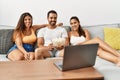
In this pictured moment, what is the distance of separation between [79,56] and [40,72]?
0.33 metres

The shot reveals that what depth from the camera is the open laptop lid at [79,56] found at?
1.72 m

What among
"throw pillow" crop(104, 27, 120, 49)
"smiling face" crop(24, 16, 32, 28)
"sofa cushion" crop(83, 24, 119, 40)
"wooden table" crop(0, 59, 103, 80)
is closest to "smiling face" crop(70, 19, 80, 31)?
"sofa cushion" crop(83, 24, 119, 40)

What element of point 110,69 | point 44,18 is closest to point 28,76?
point 110,69

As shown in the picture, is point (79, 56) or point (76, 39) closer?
point (79, 56)

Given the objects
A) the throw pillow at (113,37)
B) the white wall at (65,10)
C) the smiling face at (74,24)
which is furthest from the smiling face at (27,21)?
the throw pillow at (113,37)

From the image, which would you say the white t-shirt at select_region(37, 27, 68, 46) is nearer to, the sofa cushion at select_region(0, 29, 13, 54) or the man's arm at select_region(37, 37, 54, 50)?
the man's arm at select_region(37, 37, 54, 50)

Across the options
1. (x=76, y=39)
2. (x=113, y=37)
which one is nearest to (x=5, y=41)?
(x=76, y=39)

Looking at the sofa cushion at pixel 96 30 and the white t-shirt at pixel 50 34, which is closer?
the white t-shirt at pixel 50 34

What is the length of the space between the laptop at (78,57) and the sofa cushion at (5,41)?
1476mm

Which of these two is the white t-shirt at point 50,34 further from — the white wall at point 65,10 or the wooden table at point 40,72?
the wooden table at point 40,72

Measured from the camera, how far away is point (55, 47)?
3111 mm

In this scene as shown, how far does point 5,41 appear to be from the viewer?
318 centimetres

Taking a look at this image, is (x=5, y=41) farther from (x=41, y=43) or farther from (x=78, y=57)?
(x=78, y=57)

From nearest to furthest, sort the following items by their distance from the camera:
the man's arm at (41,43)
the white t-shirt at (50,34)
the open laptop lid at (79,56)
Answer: the open laptop lid at (79,56), the man's arm at (41,43), the white t-shirt at (50,34)
